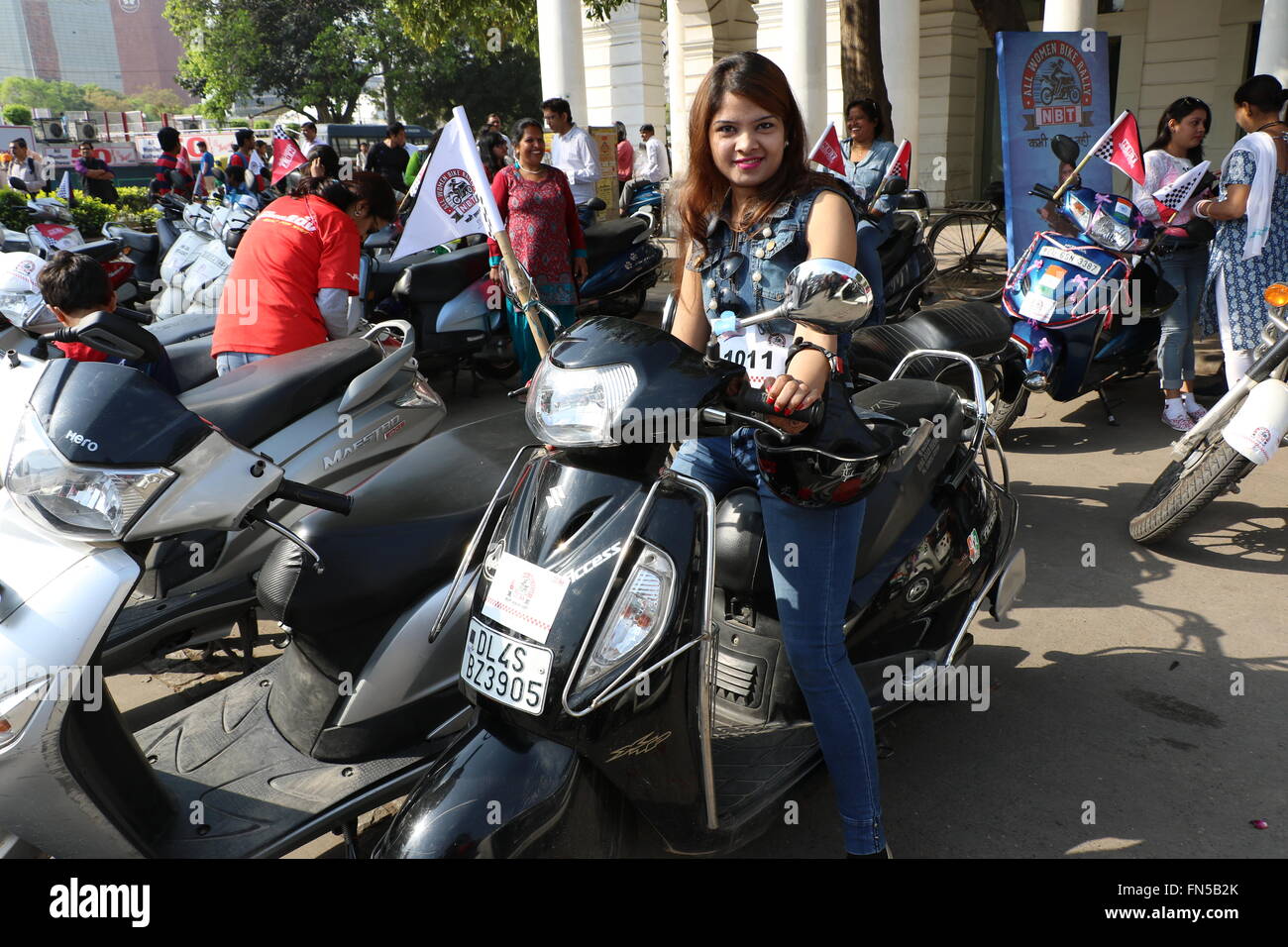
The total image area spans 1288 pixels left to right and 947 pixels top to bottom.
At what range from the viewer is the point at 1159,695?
316 cm

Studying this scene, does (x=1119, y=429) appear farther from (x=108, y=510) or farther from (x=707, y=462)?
(x=108, y=510)

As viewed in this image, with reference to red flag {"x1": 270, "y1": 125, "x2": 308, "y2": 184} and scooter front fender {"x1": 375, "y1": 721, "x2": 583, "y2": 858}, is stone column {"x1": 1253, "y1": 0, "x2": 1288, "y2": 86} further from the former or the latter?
scooter front fender {"x1": 375, "y1": 721, "x2": 583, "y2": 858}

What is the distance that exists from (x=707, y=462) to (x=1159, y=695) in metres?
1.76

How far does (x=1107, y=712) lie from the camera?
121 inches

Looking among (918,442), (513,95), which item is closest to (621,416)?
(918,442)

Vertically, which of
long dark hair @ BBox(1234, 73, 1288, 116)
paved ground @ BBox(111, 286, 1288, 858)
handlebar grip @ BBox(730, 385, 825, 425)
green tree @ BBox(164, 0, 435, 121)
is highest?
green tree @ BBox(164, 0, 435, 121)

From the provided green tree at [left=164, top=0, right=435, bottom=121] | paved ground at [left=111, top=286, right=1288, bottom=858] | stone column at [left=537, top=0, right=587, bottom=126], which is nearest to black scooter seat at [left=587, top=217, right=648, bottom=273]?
paved ground at [left=111, top=286, right=1288, bottom=858]

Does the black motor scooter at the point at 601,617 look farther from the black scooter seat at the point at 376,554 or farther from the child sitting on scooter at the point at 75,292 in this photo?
the child sitting on scooter at the point at 75,292

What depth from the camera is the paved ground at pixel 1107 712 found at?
102 inches

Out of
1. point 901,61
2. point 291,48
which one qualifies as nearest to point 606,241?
point 901,61

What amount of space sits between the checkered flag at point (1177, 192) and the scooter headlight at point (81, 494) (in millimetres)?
5512

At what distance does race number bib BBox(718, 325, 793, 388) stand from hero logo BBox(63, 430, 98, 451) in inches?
51.4

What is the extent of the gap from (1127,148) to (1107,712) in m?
4.37

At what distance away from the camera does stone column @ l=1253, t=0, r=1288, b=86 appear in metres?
8.53
